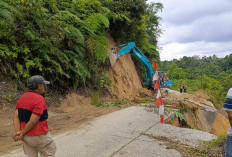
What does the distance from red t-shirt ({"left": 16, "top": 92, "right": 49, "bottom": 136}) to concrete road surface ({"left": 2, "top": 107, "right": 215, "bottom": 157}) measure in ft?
4.94

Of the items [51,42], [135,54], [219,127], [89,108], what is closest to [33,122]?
[51,42]

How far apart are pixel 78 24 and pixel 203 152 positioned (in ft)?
25.8

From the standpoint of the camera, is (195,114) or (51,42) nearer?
(51,42)

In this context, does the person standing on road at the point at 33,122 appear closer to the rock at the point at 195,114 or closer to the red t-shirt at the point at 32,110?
the red t-shirt at the point at 32,110

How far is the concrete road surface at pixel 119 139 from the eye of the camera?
4070 mm

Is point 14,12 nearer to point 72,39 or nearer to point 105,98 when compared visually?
point 72,39

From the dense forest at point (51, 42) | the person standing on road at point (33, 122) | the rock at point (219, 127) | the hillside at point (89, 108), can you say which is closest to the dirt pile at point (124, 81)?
the hillside at point (89, 108)

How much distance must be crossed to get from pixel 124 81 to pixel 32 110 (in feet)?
37.2

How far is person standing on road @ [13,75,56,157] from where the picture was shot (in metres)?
2.57

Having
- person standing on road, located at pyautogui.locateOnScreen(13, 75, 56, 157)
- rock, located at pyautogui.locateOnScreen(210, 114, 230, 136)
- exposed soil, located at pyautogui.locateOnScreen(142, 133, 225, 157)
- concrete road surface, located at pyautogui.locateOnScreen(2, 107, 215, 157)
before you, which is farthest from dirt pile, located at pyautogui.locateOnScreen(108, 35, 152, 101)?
person standing on road, located at pyautogui.locateOnScreen(13, 75, 56, 157)

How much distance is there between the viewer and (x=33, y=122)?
8.34 ft

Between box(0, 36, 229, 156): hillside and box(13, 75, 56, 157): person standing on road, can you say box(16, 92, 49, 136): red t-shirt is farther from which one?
box(0, 36, 229, 156): hillside

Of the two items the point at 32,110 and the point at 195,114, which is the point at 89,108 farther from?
the point at 32,110

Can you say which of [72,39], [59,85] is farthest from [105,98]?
[72,39]
